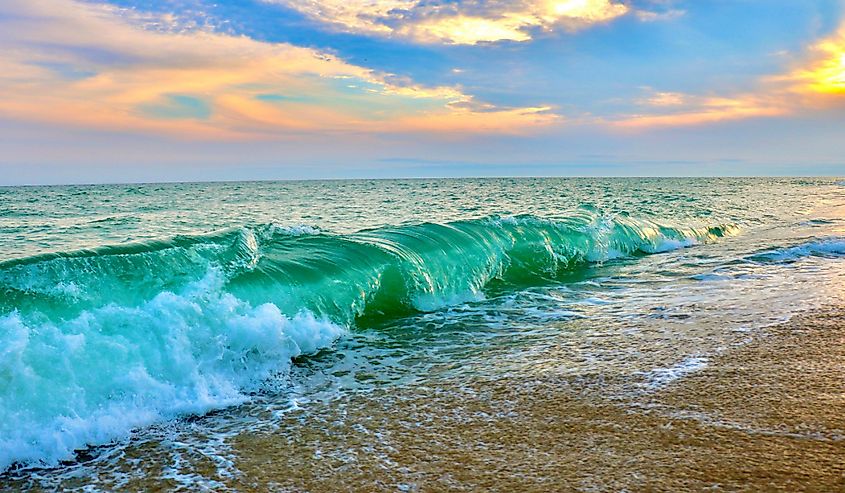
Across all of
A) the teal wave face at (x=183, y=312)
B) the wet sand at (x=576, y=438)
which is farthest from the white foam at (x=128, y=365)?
the wet sand at (x=576, y=438)

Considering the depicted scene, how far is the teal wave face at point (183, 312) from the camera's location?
425 centimetres

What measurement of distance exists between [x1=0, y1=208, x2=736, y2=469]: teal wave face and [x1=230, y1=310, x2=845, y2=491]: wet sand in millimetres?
1168

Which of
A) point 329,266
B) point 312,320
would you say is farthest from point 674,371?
point 329,266

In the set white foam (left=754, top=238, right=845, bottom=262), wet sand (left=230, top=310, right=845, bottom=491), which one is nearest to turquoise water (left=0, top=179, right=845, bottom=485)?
white foam (left=754, top=238, right=845, bottom=262)

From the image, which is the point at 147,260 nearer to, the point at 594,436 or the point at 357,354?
the point at 357,354

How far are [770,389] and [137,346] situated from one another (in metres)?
4.97

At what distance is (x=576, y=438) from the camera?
3789mm

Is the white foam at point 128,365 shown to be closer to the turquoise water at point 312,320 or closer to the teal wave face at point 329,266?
the turquoise water at point 312,320

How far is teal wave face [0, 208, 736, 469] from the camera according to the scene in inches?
167

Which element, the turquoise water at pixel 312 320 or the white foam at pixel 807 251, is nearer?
the turquoise water at pixel 312 320

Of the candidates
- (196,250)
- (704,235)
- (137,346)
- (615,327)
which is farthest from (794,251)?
(137,346)

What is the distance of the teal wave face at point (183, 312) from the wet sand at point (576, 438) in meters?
1.17

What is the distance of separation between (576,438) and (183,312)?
3.74m

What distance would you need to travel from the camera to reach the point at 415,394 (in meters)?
4.71
